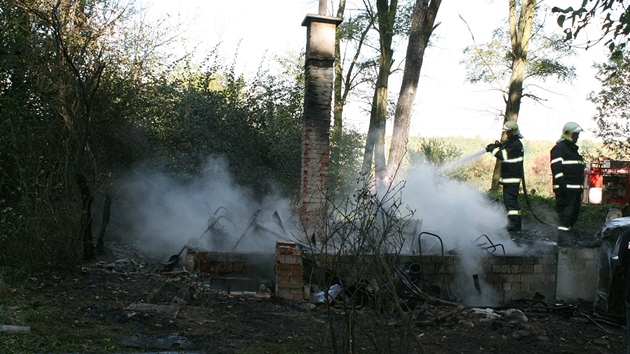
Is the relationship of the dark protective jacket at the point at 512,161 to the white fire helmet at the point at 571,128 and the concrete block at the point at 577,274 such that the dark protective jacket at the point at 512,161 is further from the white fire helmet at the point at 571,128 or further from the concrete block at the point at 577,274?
the concrete block at the point at 577,274

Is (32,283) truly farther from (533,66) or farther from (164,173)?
(533,66)

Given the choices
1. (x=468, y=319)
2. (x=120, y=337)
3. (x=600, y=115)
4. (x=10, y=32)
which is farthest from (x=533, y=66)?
(x=120, y=337)

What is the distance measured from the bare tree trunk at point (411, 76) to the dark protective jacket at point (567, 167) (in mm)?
3093

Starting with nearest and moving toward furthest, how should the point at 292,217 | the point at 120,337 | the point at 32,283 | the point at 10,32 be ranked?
the point at 120,337 < the point at 32,283 < the point at 10,32 < the point at 292,217

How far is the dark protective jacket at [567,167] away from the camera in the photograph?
394 inches

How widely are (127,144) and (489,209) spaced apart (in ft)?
24.8

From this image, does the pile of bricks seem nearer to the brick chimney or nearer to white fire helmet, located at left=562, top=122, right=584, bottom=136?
the brick chimney

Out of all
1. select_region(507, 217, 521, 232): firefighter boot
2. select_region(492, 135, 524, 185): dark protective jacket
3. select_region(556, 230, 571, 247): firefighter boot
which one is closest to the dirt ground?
select_region(556, 230, 571, 247): firefighter boot

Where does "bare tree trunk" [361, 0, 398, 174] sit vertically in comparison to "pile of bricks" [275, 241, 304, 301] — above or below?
above

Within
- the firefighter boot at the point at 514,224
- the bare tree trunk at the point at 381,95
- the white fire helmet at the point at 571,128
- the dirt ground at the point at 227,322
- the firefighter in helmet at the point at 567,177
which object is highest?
the bare tree trunk at the point at 381,95

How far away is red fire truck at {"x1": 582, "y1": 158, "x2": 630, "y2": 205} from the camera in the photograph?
16234 mm

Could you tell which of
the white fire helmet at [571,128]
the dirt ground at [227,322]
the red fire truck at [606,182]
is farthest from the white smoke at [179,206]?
the red fire truck at [606,182]

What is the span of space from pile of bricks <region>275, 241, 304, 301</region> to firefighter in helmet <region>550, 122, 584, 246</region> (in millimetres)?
5048

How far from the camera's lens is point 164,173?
1234 centimetres
